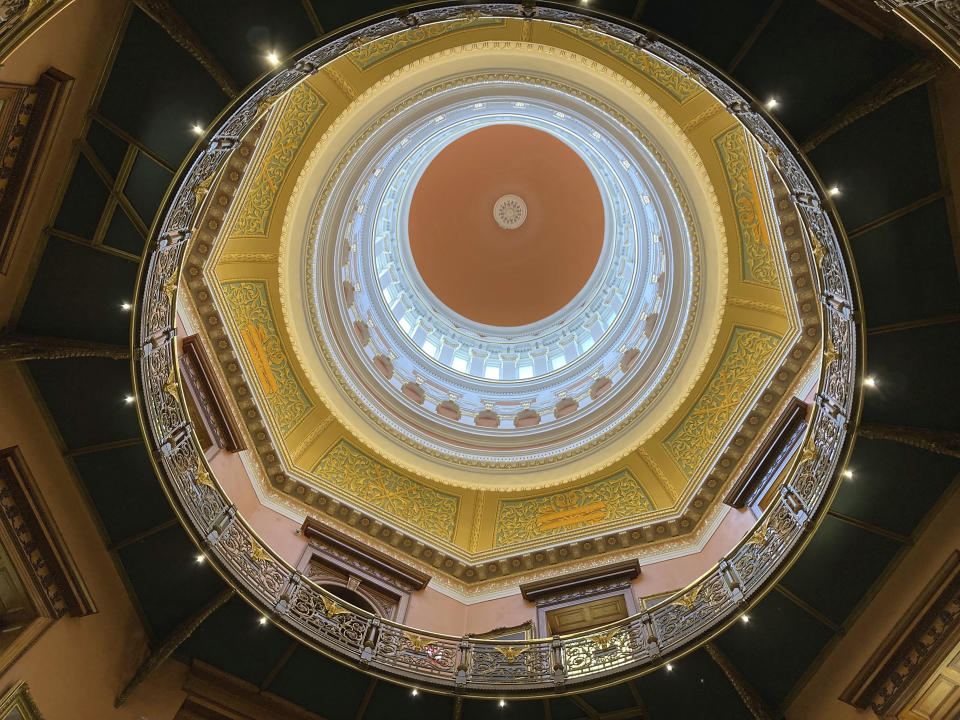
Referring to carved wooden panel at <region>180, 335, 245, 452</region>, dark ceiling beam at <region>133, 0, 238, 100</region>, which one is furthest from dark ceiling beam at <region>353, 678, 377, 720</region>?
dark ceiling beam at <region>133, 0, 238, 100</region>

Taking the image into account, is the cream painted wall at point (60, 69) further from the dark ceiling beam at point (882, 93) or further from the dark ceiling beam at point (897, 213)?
the dark ceiling beam at point (897, 213)

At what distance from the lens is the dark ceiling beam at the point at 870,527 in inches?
350

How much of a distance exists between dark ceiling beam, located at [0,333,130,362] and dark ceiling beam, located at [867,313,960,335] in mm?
9808

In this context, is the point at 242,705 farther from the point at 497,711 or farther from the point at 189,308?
the point at 189,308

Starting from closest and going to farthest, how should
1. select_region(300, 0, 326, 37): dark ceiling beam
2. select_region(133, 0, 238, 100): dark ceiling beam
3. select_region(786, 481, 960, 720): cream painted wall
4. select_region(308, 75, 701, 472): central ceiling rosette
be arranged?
1. select_region(133, 0, 238, 100): dark ceiling beam
2. select_region(300, 0, 326, 37): dark ceiling beam
3. select_region(786, 481, 960, 720): cream painted wall
4. select_region(308, 75, 701, 472): central ceiling rosette

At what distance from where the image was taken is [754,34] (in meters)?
7.32

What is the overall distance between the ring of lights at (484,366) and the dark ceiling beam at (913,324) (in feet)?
19.0

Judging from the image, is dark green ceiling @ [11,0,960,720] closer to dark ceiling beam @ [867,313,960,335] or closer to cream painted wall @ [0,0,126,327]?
dark ceiling beam @ [867,313,960,335]

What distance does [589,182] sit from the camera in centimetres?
2242

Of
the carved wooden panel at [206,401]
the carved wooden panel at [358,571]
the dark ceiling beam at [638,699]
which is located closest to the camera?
the dark ceiling beam at [638,699]

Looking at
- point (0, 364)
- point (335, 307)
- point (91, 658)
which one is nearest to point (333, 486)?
point (335, 307)

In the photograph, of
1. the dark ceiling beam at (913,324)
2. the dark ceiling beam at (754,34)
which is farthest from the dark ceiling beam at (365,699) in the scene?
the dark ceiling beam at (754,34)

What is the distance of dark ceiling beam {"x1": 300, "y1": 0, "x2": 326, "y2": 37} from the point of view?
286 inches

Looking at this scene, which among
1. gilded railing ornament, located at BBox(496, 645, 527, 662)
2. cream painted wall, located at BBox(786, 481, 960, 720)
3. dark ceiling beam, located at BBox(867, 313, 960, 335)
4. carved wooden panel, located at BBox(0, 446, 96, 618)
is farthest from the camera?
gilded railing ornament, located at BBox(496, 645, 527, 662)
